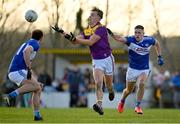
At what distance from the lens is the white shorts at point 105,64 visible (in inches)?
744

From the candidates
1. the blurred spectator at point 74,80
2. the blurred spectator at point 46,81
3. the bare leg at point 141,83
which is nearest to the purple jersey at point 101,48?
the bare leg at point 141,83

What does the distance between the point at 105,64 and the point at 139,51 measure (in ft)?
7.20

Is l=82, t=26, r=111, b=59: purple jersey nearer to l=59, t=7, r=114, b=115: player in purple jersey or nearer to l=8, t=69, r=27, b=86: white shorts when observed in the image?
l=59, t=7, r=114, b=115: player in purple jersey

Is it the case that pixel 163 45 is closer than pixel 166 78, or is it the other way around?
pixel 166 78

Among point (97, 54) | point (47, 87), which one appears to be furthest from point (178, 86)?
point (97, 54)

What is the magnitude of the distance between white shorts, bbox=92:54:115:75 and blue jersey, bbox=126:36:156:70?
1.83m

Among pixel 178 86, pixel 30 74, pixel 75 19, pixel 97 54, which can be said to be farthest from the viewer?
pixel 75 19

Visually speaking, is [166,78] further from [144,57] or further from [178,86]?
[144,57]

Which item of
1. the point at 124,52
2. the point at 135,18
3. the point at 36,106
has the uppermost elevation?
the point at 135,18

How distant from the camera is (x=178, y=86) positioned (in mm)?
33875

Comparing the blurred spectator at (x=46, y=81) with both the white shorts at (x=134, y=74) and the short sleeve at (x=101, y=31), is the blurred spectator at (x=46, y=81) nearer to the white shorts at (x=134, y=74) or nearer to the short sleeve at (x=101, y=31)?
the white shorts at (x=134, y=74)

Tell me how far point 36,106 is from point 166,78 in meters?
17.7

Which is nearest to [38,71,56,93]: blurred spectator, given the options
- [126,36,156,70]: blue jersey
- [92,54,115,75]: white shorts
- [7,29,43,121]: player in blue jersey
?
[126,36,156,70]: blue jersey

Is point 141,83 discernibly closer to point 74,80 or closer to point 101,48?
point 101,48
